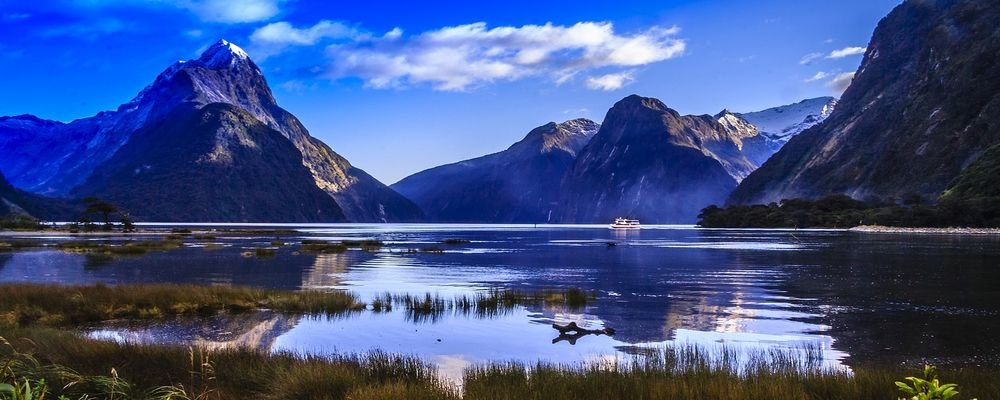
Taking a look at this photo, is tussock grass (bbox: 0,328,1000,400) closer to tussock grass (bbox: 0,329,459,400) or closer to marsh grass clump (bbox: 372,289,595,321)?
tussock grass (bbox: 0,329,459,400)

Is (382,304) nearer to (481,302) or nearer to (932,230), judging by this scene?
(481,302)

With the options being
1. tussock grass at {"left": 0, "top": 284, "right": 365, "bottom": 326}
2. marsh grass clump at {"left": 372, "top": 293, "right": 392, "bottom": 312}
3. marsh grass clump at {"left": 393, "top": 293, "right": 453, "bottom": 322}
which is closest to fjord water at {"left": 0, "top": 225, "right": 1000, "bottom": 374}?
marsh grass clump at {"left": 393, "top": 293, "right": 453, "bottom": 322}

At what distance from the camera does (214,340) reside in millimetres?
Result: 23984

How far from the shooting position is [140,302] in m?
32.0

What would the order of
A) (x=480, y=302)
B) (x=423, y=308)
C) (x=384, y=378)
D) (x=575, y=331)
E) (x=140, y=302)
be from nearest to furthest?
(x=384, y=378), (x=575, y=331), (x=140, y=302), (x=423, y=308), (x=480, y=302)

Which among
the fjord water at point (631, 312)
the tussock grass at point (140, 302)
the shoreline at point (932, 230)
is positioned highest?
the shoreline at point (932, 230)

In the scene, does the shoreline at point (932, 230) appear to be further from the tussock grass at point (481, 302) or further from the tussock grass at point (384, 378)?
the tussock grass at point (384, 378)

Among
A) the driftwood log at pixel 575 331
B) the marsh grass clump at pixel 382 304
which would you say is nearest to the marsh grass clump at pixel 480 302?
the marsh grass clump at pixel 382 304

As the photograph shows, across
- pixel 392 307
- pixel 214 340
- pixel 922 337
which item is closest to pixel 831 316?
pixel 922 337

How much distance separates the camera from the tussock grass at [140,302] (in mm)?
29359

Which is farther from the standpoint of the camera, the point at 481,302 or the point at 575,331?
the point at 481,302

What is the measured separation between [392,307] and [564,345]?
1310 centimetres

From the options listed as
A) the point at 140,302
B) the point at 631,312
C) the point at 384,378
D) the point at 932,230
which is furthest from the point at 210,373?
the point at 932,230

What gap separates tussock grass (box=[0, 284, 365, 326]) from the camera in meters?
29.4
